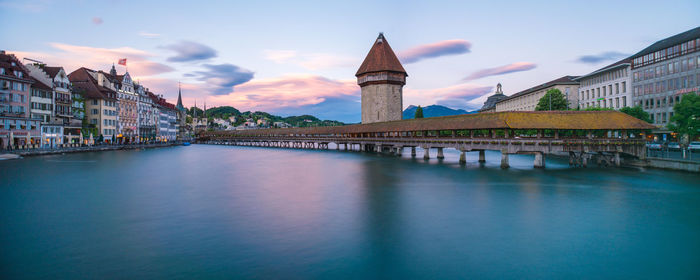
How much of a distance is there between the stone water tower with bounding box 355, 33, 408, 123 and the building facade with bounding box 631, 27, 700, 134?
109 feet

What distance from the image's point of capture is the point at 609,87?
57719mm

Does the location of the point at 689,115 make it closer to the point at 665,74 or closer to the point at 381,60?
the point at 665,74

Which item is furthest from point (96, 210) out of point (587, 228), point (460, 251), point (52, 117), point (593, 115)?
point (52, 117)

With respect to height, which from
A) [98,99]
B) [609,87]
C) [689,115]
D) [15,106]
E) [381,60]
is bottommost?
[689,115]

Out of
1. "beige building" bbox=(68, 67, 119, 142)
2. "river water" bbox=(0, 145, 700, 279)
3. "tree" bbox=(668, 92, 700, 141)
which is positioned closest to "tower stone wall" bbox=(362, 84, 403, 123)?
"tree" bbox=(668, 92, 700, 141)

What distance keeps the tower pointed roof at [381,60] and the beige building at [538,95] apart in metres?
26.7

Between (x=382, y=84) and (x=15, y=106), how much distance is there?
49.3 m

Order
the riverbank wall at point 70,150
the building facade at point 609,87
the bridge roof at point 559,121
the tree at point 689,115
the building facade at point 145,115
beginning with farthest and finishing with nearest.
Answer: the building facade at point 145,115 < the building facade at point 609,87 < the riverbank wall at point 70,150 < the tree at point 689,115 < the bridge roof at point 559,121

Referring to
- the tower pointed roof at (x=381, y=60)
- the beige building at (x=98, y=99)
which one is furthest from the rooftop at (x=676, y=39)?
the beige building at (x=98, y=99)

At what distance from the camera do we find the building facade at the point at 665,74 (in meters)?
42.2

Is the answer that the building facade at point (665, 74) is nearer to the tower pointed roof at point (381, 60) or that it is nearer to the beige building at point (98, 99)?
the tower pointed roof at point (381, 60)

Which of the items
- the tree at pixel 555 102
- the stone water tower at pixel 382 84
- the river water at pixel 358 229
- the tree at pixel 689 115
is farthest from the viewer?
the stone water tower at pixel 382 84

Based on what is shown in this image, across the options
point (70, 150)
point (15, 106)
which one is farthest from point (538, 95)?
point (15, 106)

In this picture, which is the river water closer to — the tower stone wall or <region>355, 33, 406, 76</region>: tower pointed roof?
the tower stone wall
